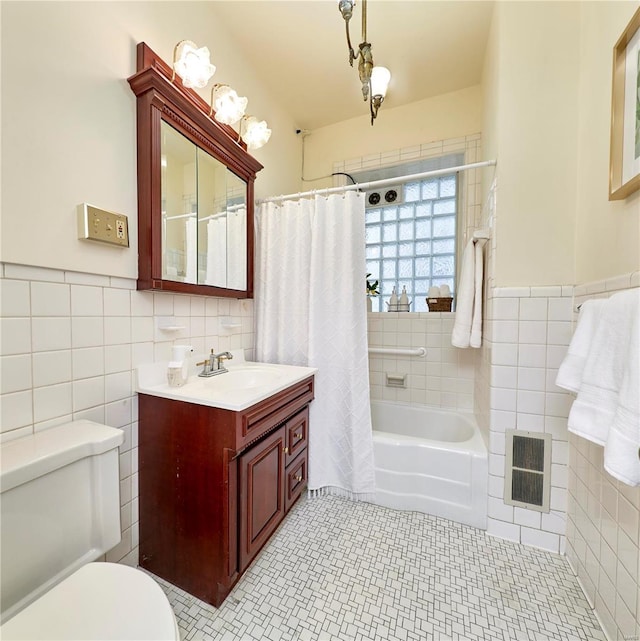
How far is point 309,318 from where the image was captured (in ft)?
5.60

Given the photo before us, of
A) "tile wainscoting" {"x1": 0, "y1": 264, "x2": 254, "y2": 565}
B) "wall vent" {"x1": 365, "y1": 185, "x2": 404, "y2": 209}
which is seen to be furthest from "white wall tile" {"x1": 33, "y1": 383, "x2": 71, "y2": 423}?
"wall vent" {"x1": 365, "y1": 185, "x2": 404, "y2": 209}

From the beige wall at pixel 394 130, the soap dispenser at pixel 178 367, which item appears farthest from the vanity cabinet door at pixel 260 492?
the beige wall at pixel 394 130

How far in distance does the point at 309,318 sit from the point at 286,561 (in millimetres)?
1175

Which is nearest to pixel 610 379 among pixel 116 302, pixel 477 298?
pixel 477 298

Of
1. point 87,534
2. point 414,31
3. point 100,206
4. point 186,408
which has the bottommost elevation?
point 87,534

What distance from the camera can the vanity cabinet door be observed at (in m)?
1.10

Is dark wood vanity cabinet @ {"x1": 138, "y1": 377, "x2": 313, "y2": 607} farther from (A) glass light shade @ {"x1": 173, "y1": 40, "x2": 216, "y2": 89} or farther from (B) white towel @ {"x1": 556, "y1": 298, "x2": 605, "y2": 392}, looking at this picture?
(A) glass light shade @ {"x1": 173, "y1": 40, "x2": 216, "y2": 89}

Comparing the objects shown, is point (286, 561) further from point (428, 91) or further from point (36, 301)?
point (428, 91)

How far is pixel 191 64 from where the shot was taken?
3.85 feet

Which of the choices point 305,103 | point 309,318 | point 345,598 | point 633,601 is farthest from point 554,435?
point 305,103

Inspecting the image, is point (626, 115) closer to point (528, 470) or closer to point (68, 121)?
point (528, 470)

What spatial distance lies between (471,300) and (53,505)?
1.99 metres

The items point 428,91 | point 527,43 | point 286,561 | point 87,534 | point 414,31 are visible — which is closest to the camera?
point 87,534

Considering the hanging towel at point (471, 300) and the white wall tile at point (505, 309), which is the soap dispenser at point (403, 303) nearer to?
the hanging towel at point (471, 300)
